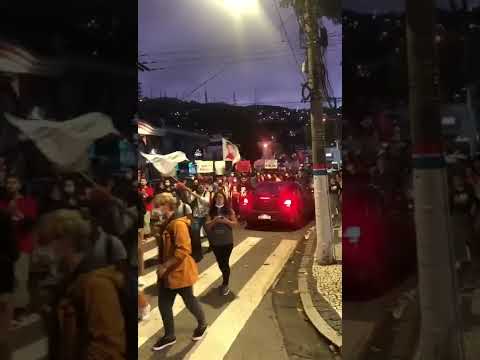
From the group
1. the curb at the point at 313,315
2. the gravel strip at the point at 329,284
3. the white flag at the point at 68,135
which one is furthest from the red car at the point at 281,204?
the white flag at the point at 68,135

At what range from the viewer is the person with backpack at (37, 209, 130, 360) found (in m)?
1.82

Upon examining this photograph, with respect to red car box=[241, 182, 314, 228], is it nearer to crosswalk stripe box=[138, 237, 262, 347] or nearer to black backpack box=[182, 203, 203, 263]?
crosswalk stripe box=[138, 237, 262, 347]

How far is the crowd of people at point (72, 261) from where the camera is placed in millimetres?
1764

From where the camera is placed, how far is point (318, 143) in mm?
3896

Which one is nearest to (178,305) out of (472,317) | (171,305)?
(171,305)

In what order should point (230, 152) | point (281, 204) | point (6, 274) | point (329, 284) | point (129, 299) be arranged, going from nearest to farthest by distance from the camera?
point (6, 274)
point (129, 299)
point (230, 152)
point (329, 284)
point (281, 204)

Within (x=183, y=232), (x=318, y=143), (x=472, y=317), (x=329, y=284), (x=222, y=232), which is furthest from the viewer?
(x=318, y=143)

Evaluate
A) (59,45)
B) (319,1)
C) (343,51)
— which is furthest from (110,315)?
(319,1)

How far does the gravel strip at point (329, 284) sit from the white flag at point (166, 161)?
1.48 m

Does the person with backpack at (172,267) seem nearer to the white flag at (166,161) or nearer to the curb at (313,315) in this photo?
the white flag at (166,161)

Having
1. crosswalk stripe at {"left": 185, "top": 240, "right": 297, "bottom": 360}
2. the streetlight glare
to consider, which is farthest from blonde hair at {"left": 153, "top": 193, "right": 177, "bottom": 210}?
the streetlight glare

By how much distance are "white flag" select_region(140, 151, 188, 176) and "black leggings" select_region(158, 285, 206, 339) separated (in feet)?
2.14

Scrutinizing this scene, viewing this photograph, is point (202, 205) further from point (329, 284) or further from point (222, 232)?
point (329, 284)

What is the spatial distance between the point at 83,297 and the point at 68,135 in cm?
75
